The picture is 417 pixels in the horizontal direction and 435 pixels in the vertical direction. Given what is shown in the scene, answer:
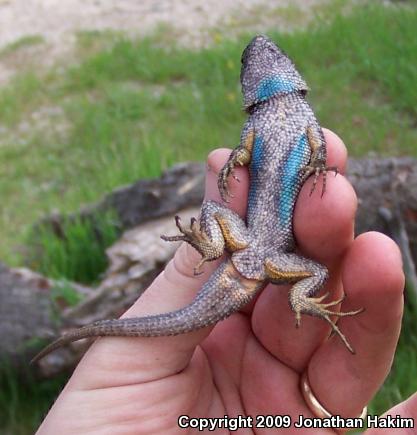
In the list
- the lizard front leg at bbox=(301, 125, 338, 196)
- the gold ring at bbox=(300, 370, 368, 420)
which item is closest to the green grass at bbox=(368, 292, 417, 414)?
the gold ring at bbox=(300, 370, 368, 420)

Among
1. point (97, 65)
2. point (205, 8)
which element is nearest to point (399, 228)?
point (97, 65)

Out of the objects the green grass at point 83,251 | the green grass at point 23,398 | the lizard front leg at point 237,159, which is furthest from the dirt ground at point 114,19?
the lizard front leg at point 237,159

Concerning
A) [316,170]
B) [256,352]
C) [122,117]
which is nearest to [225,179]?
[316,170]

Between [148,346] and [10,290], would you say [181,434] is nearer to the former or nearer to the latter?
[148,346]

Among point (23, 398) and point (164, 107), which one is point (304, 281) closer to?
point (23, 398)

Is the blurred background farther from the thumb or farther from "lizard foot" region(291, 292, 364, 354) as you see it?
"lizard foot" region(291, 292, 364, 354)

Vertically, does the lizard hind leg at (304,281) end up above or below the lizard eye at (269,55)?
below

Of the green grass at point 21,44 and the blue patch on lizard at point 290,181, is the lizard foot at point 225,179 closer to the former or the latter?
the blue patch on lizard at point 290,181
